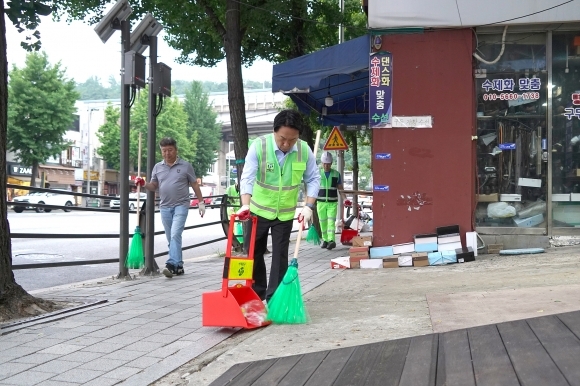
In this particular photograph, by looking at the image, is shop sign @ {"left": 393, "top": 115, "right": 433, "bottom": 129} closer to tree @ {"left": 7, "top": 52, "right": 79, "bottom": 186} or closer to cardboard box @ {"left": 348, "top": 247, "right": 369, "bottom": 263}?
A: cardboard box @ {"left": 348, "top": 247, "right": 369, "bottom": 263}

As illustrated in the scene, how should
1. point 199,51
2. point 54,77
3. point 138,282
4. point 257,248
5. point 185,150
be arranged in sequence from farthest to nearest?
point 185,150
point 54,77
point 199,51
point 138,282
point 257,248

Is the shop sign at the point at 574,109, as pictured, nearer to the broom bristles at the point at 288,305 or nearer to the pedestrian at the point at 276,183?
the pedestrian at the point at 276,183

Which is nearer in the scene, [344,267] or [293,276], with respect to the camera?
[293,276]

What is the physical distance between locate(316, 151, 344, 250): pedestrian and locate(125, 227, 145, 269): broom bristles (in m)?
5.05

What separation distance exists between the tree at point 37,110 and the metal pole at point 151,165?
142 ft

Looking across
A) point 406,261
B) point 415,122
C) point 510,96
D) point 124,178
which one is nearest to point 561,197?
point 510,96

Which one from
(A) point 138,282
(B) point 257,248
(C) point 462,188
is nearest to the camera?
(B) point 257,248

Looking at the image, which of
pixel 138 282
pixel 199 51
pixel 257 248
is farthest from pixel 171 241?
pixel 199 51

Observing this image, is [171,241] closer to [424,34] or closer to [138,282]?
[138,282]

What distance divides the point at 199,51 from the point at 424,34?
975 centimetres

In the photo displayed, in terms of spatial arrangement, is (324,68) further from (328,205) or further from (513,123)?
(328,205)

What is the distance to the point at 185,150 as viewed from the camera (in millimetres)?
77250

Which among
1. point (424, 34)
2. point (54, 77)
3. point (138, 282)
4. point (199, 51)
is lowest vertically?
point (138, 282)

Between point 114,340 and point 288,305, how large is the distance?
1.37m
